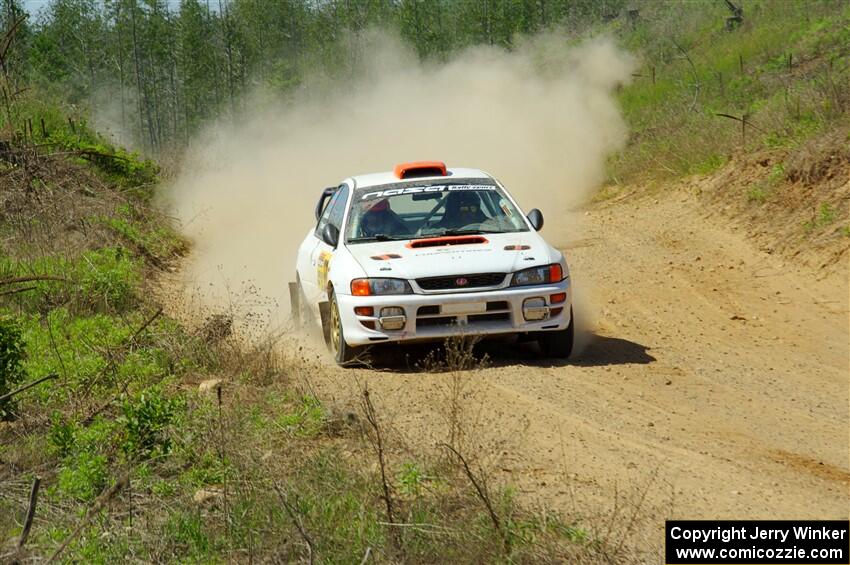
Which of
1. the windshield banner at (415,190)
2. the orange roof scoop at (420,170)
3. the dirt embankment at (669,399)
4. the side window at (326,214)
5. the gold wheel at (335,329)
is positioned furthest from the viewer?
the side window at (326,214)

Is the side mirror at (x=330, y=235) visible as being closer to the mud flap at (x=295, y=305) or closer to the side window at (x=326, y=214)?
the side window at (x=326, y=214)

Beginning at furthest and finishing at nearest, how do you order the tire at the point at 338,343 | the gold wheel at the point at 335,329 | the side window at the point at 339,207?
the side window at the point at 339,207 → the gold wheel at the point at 335,329 → the tire at the point at 338,343

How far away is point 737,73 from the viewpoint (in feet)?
82.1

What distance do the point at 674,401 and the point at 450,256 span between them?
7.55 feet

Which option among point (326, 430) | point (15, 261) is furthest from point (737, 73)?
point (326, 430)

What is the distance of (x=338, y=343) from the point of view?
10.2 meters

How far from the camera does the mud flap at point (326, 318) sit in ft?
34.8

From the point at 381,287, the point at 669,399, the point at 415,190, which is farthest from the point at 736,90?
the point at 669,399

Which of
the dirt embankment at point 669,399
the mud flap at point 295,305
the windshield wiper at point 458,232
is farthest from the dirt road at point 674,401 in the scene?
the mud flap at point 295,305

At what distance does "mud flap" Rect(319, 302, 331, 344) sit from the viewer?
10594 mm

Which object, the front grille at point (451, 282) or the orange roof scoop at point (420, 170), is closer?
the front grille at point (451, 282)

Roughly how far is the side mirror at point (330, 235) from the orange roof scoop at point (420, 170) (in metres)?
0.97
